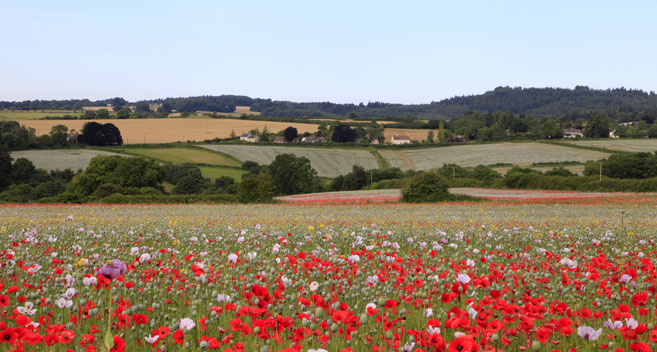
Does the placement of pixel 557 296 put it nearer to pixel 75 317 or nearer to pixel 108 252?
pixel 75 317

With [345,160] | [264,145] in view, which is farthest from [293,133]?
[345,160]

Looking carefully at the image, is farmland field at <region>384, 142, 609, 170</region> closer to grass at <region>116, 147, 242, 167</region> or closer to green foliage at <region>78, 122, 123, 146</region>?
grass at <region>116, 147, 242, 167</region>

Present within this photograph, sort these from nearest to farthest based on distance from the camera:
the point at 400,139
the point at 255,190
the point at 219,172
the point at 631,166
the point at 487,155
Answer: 1. the point at 255,190
2. the point at 631,166
3. the point at 219,172
4. the point at 487,155
5. the point at 400,139

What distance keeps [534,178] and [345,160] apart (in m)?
51.4

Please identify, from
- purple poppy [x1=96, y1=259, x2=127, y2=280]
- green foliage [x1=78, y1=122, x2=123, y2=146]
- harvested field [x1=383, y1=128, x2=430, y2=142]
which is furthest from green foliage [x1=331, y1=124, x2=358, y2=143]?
purple poppy [x1=96, y1=259, x2=127, y2=280]

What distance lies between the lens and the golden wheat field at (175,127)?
416 feet

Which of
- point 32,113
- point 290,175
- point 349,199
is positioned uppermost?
point 32,113

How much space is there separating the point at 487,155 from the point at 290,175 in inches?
1902

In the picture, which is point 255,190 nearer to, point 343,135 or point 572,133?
point 343,135

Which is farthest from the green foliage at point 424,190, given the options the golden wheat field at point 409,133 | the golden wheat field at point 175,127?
the golden wheat field at point 409,133

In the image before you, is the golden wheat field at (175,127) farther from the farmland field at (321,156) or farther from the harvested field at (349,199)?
the harvested field at (349,199)

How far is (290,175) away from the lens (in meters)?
88.1

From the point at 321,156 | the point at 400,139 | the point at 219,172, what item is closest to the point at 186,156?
the point at 219,172

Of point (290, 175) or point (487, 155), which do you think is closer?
point (290, 175)
